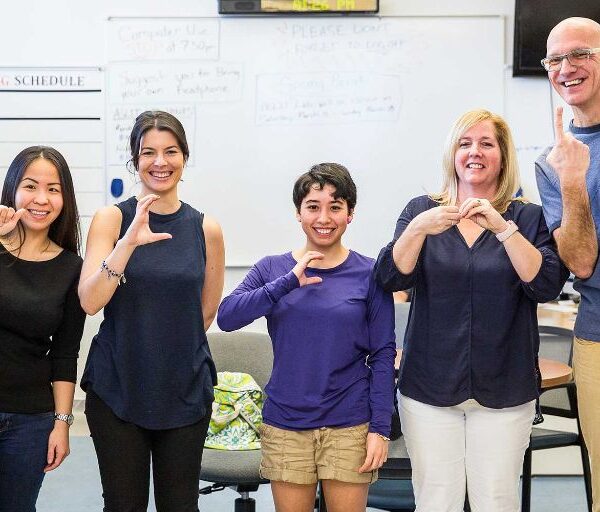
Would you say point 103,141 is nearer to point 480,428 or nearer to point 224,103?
point 224,103

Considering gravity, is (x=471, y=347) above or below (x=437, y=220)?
below

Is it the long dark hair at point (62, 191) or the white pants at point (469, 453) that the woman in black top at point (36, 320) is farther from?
the white pants at point (469, 453)

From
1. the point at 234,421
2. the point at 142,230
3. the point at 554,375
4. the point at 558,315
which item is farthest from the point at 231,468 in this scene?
the point at 558,315

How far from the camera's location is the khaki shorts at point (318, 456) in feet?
6.95

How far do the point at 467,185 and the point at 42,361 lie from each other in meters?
1.21

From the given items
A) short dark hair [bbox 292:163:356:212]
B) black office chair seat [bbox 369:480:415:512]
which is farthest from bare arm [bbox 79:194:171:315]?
black office chair seat [bbox 369:480:415:512]

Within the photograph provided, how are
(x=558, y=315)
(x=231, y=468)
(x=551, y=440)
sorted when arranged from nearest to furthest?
1. (x=231, y=468)
2. (x=551, y=440)
3. (x=558, y=315)

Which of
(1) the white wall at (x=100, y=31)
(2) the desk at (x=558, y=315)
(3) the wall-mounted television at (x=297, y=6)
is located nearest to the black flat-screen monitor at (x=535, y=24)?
(1) the white wall at (x=100, y=31)

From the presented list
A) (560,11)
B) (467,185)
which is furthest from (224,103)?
(467,185)

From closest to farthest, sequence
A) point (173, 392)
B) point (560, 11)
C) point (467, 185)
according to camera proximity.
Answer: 1. point (173, 392)
2. point (467, 185)
3. point (560, 11)

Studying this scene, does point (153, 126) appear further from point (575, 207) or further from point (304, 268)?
point (575, 207)

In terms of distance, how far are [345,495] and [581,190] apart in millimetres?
967

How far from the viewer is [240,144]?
4590 mm

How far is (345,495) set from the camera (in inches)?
83.9
